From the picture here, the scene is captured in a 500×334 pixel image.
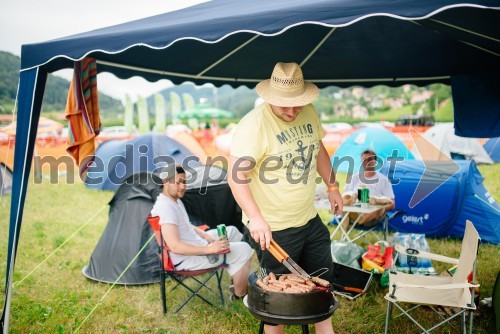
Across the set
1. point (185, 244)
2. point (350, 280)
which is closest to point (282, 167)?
point (185, 244)

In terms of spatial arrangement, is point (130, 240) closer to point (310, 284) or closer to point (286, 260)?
point (286, 260)

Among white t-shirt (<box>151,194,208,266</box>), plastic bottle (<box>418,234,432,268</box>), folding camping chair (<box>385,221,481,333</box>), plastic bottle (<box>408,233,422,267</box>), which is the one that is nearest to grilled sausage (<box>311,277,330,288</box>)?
folding camping chair (<box>385,221,481,333</box>)

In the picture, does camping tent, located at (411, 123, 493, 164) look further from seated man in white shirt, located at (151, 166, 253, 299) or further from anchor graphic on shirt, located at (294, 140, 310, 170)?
anchor graphic on shirt, located at (294, 140, 310, 170)

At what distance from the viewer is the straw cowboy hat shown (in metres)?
2.37

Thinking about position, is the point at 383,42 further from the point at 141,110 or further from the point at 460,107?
the point at 141,110

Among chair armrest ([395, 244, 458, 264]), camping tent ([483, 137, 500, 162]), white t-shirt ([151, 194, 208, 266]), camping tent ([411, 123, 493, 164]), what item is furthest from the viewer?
camping tent ([483, 137, 500, 162])

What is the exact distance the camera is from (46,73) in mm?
2947

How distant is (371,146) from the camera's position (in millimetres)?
8789

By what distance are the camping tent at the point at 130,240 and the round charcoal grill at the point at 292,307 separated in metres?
2.29

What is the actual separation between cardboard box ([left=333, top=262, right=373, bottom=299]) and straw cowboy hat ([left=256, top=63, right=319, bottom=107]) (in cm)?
186

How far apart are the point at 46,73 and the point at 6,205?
6859mm

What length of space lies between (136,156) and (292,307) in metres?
7.28

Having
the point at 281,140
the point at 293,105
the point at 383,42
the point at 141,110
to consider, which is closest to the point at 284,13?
the point at 293,105

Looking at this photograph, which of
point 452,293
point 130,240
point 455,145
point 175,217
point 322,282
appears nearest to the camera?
point 322,282
